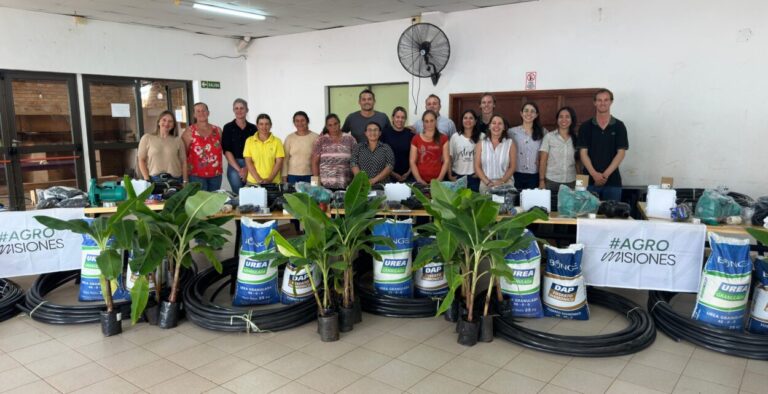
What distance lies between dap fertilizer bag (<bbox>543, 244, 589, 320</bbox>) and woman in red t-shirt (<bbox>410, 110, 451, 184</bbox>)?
166 cm

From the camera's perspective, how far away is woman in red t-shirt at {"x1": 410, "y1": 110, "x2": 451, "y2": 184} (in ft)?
15.9

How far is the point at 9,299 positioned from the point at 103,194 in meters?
0.99

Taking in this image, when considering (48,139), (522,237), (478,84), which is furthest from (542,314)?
(48,139)

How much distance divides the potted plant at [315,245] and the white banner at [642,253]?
5.92 ft

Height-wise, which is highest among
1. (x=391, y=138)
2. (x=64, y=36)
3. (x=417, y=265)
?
(x=64, y=36)

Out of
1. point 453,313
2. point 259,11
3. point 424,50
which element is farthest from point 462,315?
point 259,11

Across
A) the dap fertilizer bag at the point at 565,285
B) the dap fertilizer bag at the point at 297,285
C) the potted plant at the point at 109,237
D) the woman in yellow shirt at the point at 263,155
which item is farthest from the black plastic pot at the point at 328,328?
the woman in yellow shirt at the point at 263,155

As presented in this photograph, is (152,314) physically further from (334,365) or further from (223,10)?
(223,10)

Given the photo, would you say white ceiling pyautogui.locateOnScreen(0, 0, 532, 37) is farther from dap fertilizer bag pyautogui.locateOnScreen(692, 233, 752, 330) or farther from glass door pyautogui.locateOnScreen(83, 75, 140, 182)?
dap fertilizer bag pyautogui.locateOnScreen(692, 233, 752, 330)

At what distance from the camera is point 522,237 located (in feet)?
10.4

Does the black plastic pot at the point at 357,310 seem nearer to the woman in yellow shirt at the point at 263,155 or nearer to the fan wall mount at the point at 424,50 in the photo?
the woman in yellow shirt at the point at 263,155

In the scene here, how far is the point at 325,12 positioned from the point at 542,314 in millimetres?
4911

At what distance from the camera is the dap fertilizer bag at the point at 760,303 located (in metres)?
3.08

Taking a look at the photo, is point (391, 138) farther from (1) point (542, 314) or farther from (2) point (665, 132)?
(2) point (665, 132)
